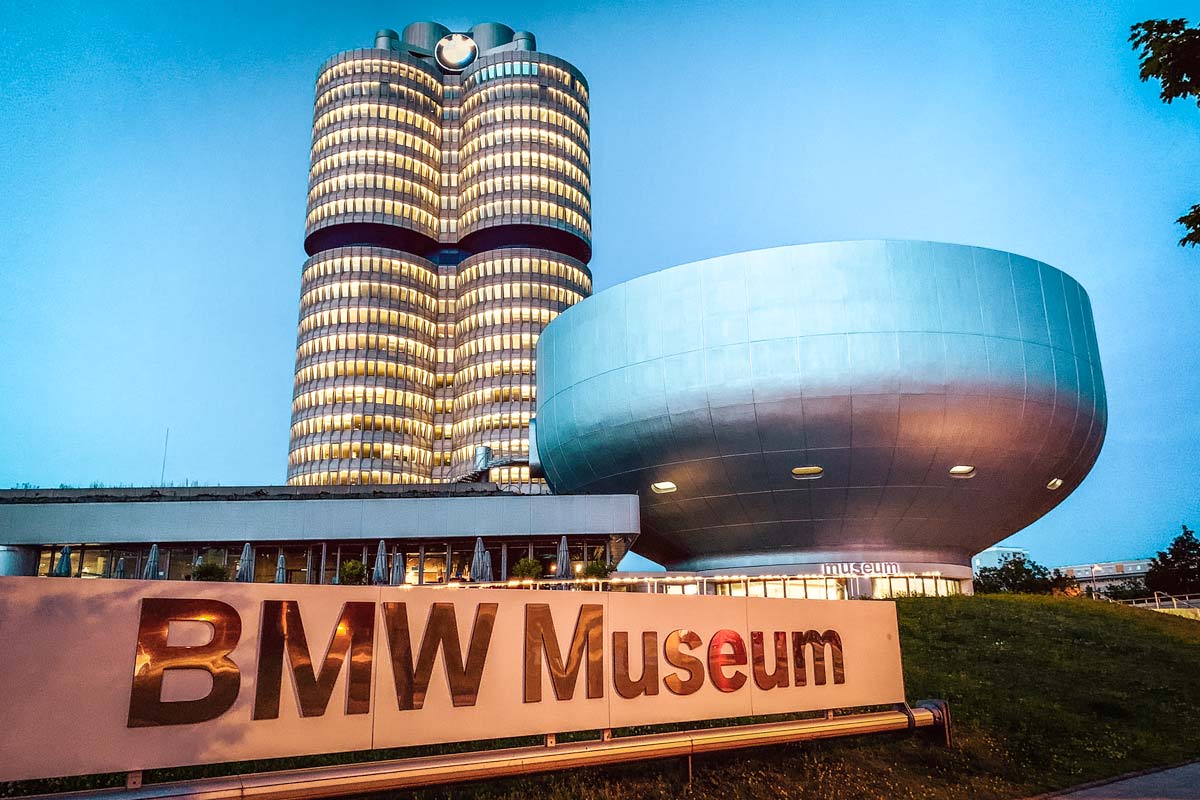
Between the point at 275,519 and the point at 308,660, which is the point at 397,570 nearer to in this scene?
the point at 275,519

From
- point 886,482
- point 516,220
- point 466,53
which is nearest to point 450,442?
point 516,220

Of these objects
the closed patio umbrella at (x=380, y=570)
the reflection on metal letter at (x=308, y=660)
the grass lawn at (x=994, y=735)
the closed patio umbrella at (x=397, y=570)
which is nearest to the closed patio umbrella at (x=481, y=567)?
the closed patio umbrella at (x=397, y=570)

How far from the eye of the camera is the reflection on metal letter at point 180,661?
6.80 m

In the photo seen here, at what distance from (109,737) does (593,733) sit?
4.93 metres

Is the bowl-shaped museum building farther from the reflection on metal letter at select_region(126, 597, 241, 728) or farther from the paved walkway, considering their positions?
the reflection on metal letter at select_region(126, 597, 241, 728)

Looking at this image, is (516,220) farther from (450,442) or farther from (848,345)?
(848,345)

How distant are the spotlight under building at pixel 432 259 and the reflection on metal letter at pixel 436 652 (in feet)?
334

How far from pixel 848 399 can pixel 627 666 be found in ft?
96.5

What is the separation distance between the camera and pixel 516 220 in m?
124

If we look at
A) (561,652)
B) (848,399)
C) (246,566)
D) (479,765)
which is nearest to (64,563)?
(246,566)

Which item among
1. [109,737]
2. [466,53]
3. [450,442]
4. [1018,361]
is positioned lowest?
[109,737]

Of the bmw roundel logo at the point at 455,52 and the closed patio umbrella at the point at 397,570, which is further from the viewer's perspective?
the bmw roundel logo at the point at 455,52

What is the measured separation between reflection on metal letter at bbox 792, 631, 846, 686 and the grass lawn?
2.71ft

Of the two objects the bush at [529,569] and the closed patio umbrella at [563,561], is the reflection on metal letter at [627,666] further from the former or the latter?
the closed patio umbrella at [563,561]
